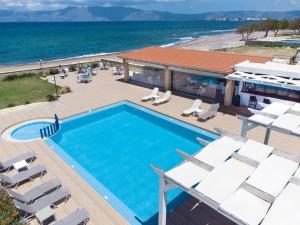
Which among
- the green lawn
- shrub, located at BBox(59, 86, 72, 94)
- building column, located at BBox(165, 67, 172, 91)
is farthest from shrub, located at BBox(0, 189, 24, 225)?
building column, located at BBox(165, 67, 172, 91)

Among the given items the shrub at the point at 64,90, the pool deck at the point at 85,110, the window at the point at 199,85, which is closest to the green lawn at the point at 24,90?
the shrub at the point at 64,90

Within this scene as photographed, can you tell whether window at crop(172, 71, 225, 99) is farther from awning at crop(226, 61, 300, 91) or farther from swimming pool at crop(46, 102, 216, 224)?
swimming pool at crop(46, 102, 216, 224)

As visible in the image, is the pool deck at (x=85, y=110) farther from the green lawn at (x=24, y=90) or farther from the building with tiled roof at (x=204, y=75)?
the green lawn at (x=24, y=90)

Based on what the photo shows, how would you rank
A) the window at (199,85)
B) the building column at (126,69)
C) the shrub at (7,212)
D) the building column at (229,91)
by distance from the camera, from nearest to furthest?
the shrub at (7,212) → the building column at (229,91) → the window at (199,85) → the building column at (126,69)

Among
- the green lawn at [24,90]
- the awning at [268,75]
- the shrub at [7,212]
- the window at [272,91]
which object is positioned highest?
the awning at [268,75]

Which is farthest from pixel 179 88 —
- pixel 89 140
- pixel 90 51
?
pixel 90 51

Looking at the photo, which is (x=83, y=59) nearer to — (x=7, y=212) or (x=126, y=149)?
(x=126, y=149)

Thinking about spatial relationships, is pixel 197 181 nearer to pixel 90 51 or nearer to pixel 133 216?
pixel 133 216

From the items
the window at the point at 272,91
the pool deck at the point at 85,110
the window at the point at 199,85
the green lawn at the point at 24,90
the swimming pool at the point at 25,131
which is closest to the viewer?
the pool deck at the point at 85,110
